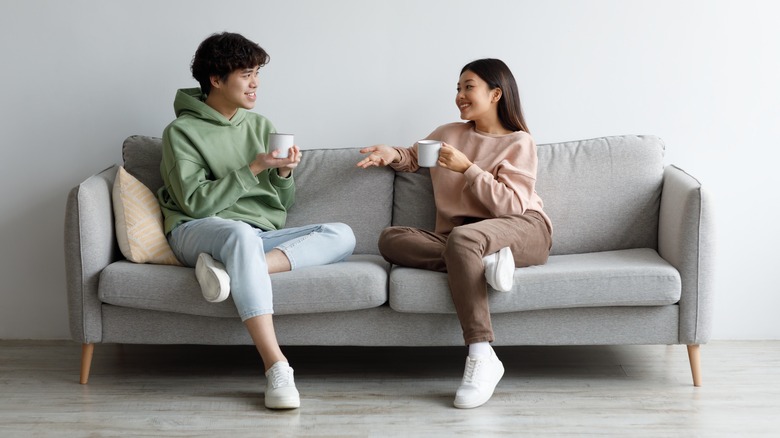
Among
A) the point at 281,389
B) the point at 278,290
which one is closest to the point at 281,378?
the point at 281,389

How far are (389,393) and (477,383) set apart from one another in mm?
298

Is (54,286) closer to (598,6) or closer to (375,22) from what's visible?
(375,22)

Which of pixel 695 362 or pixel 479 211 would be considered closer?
pixel 695 362

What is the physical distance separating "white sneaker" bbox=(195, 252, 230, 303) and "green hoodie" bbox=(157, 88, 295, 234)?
0.29 meters

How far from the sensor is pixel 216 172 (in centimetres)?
298

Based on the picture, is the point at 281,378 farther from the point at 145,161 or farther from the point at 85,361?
the point at 145,161

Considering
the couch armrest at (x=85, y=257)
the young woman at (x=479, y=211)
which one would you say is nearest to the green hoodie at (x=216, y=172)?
the couch armrest at (x=85, y=257)

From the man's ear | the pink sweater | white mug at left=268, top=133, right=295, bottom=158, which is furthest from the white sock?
the man's ear

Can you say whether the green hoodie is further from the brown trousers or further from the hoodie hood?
the brown trousers

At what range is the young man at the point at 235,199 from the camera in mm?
2592

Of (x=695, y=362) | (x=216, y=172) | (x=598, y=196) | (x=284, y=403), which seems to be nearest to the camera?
(x=284, y=403)

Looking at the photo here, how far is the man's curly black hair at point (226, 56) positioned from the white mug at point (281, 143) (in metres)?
0.34

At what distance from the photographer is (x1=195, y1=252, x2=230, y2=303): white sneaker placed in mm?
2572

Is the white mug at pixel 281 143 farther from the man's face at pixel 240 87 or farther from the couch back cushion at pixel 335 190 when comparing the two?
the couch back cushion at pixel 335 190
